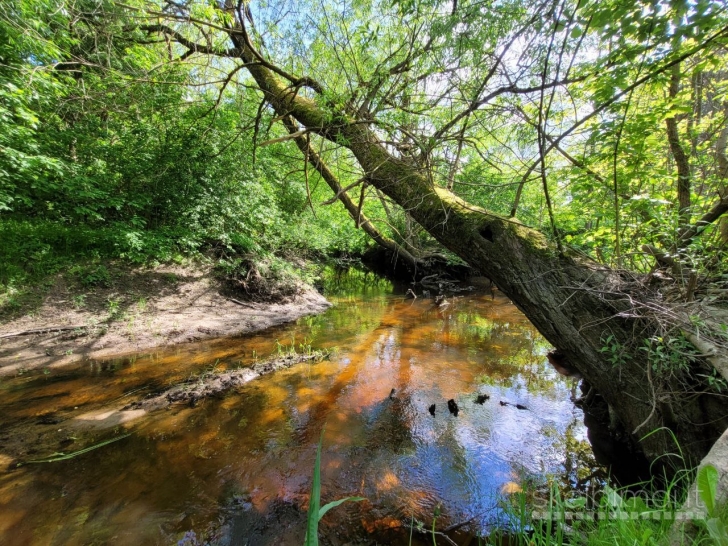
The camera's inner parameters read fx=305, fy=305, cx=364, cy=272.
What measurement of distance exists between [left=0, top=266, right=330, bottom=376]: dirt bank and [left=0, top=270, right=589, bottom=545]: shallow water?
0.59 meters

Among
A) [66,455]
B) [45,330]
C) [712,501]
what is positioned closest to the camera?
[712,501]

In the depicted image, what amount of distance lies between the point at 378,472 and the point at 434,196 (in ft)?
9.33

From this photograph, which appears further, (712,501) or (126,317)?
(126,317)

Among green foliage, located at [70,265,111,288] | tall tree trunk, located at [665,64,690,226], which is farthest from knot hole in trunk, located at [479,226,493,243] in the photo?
green foliage, located at [70,265,111,288]

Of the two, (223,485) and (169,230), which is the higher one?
(169,230)

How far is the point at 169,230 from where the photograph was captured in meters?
7.14

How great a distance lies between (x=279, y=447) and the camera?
3053 mm

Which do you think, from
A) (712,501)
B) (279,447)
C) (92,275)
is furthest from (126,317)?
(712,501)

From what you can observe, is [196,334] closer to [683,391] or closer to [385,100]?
[385,100]

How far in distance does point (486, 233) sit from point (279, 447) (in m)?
2.98

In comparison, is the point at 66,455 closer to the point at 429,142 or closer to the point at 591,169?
the point at 429,142

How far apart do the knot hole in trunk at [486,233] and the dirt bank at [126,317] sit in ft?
17.7

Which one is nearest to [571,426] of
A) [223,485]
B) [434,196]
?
[434,196]

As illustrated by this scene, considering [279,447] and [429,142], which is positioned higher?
[429,142]
